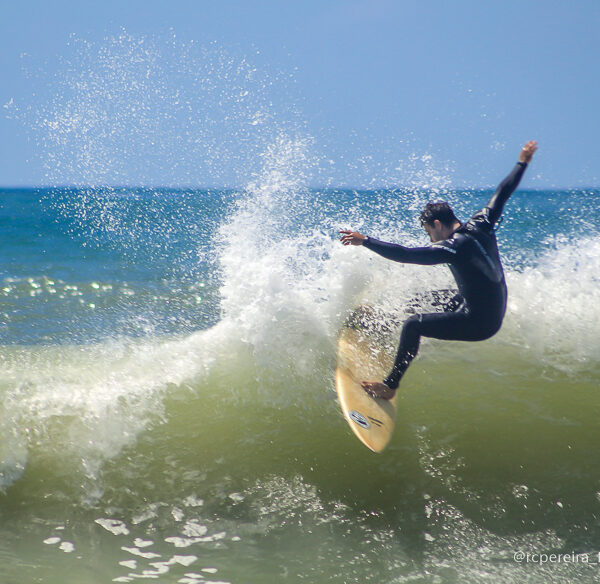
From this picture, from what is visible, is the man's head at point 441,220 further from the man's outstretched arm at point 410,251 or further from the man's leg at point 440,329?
the man's leg at point 440,329

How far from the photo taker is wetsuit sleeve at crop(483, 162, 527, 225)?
4.17m

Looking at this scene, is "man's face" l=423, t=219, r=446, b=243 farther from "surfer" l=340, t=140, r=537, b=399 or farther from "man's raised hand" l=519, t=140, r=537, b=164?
"man's raised hand" l=519, t=140, r=537, b=164

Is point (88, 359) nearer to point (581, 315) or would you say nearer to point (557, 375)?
point (557, 375)

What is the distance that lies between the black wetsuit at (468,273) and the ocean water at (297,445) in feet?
2.59

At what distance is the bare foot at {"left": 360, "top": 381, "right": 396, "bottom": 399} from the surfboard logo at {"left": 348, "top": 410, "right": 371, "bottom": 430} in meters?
0.28

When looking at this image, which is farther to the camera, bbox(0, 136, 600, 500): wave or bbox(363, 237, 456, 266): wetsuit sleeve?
bbox(0, 136, 600, 500): wave

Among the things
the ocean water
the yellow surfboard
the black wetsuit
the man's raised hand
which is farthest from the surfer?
the ocean water

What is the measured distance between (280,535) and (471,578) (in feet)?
3.48

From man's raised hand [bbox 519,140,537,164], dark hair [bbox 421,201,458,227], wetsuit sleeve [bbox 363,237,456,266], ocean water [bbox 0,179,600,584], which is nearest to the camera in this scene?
ocean water [bbox 0,179,600,584]

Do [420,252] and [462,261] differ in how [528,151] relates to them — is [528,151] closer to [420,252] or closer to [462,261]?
[462,261]

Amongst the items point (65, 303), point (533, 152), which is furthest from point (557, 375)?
point (65, 303)

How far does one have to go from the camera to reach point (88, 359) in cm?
554

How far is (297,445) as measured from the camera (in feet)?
14.3

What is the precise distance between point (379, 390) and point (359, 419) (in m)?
0.37
